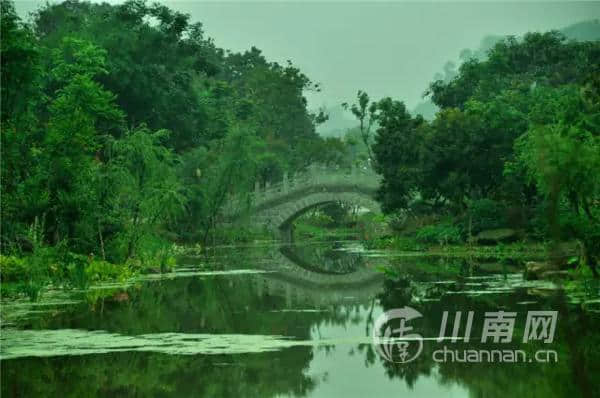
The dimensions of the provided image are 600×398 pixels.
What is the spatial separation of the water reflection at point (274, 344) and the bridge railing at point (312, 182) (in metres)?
28.3

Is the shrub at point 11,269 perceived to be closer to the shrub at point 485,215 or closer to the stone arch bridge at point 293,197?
the shrub at point 485,215

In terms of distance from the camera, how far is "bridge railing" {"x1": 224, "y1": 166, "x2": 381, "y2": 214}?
51.8 metres

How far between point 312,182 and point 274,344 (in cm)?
4175

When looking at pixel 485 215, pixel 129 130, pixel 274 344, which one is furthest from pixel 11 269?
pixel 485 215

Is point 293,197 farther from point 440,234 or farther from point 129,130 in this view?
point 440,234

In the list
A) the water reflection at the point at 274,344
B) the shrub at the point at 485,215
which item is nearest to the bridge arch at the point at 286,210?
the shrub at the point at 485,215

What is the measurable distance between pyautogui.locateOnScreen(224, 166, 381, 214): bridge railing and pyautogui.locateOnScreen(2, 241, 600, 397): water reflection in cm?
2834

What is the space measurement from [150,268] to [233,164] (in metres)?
18.6

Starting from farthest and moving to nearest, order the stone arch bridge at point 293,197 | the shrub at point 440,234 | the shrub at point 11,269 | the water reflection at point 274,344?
the stone arch bridge at point 293,197, the shrub at point 440,234, the shrub at point 11,269, the water reflection at point 274,344

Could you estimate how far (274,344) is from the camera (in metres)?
13.0

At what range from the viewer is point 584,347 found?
453 inches

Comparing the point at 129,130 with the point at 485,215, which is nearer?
the point at 485,215

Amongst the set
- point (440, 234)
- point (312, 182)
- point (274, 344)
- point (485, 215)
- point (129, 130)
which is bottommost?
point (274, 344)

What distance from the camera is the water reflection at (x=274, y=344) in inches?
395
